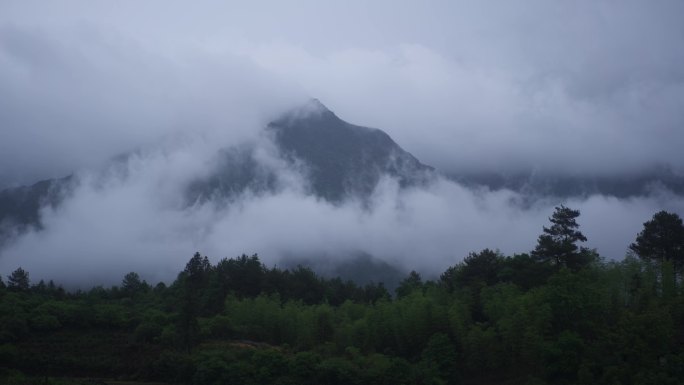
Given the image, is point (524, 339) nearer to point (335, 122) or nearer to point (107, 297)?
point (107, 297)

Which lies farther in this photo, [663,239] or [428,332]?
[663,239]

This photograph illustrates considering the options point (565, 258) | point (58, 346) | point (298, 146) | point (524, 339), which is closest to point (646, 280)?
point (565, 258)

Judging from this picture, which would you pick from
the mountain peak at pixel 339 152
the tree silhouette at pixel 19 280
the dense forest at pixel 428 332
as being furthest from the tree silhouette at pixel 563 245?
the mountain peak at pixel 339 152

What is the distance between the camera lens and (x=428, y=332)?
129 ft

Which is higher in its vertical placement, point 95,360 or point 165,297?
point 165,297

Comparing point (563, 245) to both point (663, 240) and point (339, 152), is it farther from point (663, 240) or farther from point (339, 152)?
point (339, 152)

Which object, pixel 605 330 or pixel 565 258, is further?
pixel 565 258

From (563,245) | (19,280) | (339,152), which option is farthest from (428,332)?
(339,152)

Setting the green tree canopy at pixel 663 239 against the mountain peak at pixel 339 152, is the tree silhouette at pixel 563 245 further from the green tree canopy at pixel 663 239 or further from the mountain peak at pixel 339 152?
the mountain peak at pixel 339 152

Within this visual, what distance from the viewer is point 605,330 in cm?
3272

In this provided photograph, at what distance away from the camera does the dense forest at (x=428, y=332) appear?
105 feet

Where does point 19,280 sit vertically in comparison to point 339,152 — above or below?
below

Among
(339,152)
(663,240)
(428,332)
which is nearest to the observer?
(428,332)

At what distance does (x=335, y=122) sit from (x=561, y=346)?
97104 millimetres
